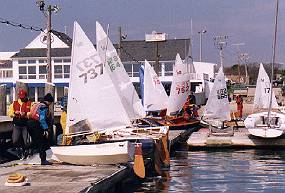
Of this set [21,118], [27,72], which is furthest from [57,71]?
[21,118]

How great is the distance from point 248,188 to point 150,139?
307 centimetres

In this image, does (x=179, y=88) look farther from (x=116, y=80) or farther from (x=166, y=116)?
(x=116, y=80)

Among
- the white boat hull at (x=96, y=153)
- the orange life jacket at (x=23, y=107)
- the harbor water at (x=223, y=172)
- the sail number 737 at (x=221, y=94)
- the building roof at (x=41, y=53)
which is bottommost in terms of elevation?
the harbor water at (x=223, y=172)

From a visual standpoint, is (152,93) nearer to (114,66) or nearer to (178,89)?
(178,89)

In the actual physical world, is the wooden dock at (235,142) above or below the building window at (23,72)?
below

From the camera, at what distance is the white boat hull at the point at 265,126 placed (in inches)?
961

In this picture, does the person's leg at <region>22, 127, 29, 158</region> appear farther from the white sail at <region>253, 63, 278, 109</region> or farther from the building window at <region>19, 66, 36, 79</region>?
the building window at <region>19, 66, 36, 79</region>

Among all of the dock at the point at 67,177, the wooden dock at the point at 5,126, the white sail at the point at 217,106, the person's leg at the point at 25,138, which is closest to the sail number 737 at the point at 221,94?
the white sail at the point at 217,106

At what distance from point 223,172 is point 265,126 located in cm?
612

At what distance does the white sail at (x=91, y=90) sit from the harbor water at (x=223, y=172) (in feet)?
6.43

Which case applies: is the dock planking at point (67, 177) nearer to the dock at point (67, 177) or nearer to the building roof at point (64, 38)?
the dock at point (67, 177)

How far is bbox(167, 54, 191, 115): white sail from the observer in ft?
98.2

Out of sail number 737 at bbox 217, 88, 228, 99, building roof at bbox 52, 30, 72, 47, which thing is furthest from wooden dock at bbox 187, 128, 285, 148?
building roof at bbox 52, 30, 72, 47

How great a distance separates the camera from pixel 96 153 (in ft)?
48.1
